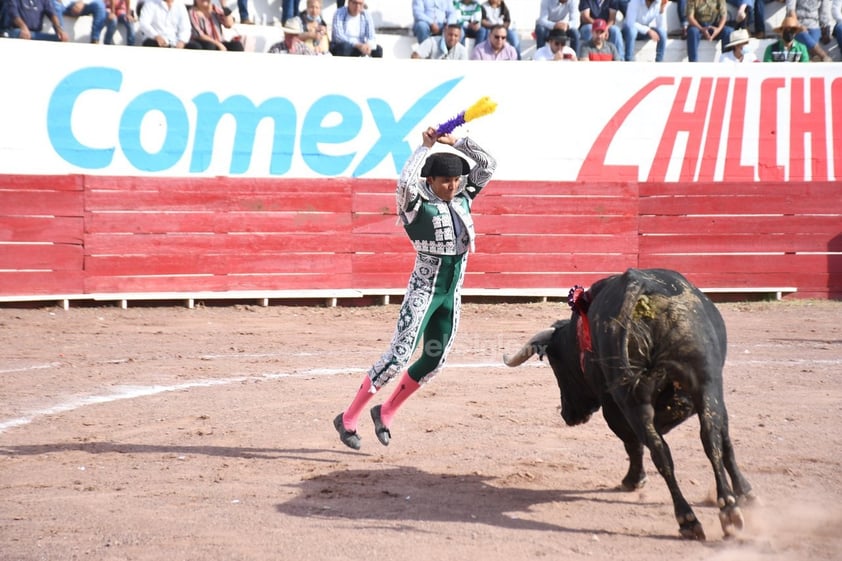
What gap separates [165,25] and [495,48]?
3771 millimetres

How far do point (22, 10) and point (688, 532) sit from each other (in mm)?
9688

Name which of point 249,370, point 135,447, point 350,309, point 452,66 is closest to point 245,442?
point 135,447

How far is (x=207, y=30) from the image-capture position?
12.3 m

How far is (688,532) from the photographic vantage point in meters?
4.09

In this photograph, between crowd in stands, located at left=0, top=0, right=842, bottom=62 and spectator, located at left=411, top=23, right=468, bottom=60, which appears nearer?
crowd in stands, located at left=0, top=0, right=842, bottom=62

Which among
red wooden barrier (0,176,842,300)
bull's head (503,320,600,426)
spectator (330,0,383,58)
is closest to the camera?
bull's head (503,320,600,426)

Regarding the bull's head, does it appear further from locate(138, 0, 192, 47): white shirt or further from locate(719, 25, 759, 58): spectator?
locate(719, 25, 759, 58): spectator

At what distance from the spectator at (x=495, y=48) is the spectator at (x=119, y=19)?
3.92m

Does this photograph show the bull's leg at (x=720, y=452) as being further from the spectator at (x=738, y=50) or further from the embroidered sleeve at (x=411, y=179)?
the spectator at (x=738, y=50)

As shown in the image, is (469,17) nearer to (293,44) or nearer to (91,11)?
(293,44)

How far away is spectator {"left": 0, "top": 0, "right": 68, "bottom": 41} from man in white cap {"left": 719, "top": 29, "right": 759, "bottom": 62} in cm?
801

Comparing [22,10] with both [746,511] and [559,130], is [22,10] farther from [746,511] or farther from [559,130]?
[746,511]

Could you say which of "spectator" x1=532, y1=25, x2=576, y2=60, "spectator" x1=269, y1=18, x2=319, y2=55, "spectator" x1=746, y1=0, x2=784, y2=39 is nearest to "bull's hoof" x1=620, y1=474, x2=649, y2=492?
"spectator" x1=269, y1=18, x2=319, y2=55

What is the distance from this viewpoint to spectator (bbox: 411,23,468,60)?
43.0ft
